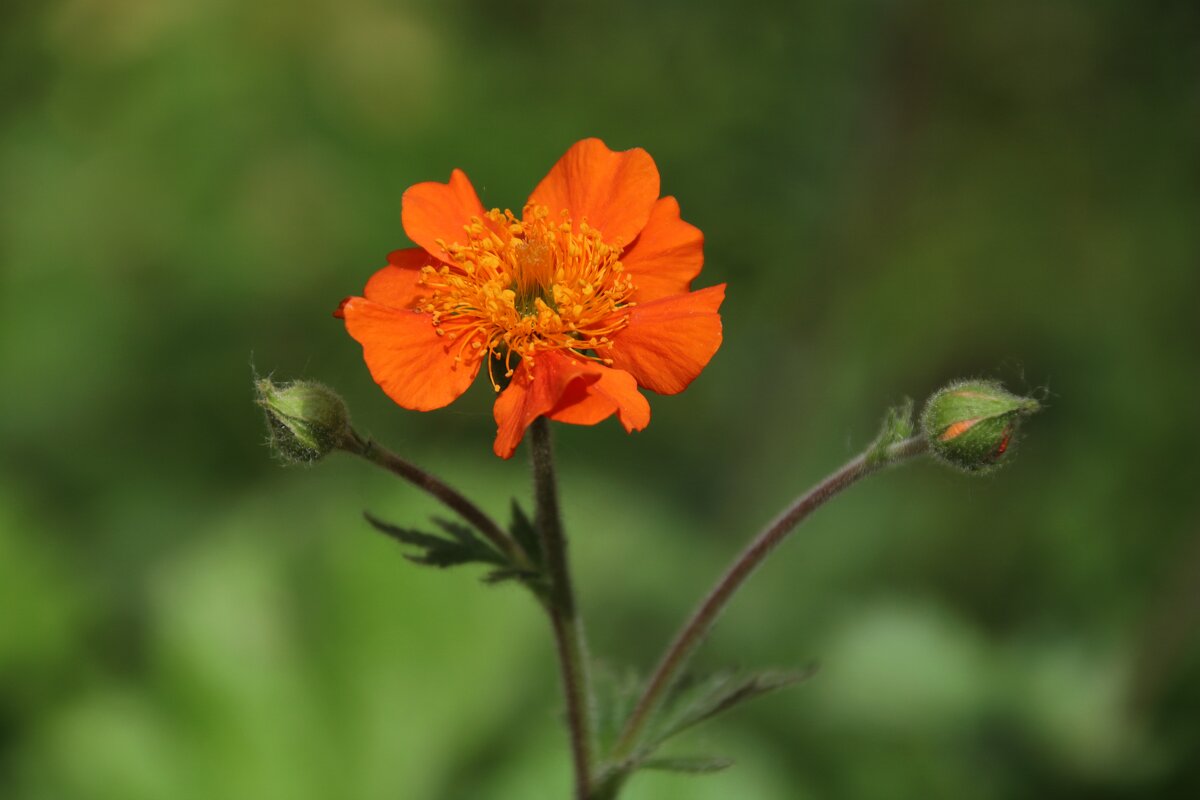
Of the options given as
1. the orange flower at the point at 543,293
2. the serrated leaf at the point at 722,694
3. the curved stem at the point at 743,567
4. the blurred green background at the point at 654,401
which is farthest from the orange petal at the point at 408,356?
the blurred green background at the point at 654,401

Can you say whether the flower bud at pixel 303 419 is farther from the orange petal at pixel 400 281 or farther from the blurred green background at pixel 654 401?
the blurred green background at pixel 654 401

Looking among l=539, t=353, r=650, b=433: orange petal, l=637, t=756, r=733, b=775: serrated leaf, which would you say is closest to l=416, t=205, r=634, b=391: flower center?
l=539, t=353, r=650, b=433: orange petal

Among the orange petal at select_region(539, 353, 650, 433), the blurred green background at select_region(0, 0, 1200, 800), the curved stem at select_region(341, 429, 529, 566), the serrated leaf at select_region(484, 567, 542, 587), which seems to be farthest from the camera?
the blurred green background at select_region(0, 0, 1200, 800)

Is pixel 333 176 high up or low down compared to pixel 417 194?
up

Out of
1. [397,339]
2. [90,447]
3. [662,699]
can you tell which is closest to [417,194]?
[397,339]

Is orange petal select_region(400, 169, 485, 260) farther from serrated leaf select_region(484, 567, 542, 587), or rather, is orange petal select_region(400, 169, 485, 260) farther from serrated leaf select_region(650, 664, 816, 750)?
serrated leaf select_region(650, 664, 816, 750)

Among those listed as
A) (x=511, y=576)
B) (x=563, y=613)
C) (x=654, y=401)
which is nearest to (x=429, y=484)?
(x=511, y=576)

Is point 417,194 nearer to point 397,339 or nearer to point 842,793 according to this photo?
point 397,339
